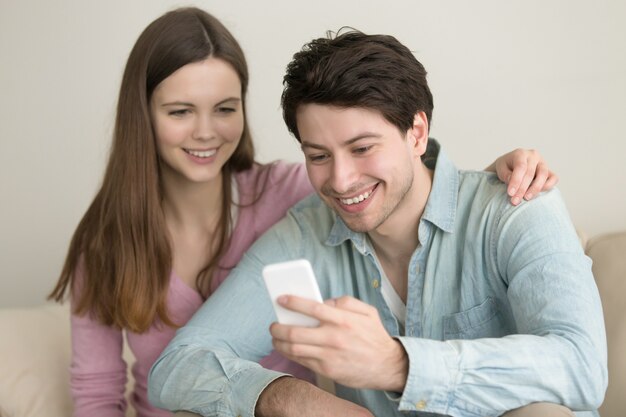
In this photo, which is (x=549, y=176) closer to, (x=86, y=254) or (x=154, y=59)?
(x=154, y=59)

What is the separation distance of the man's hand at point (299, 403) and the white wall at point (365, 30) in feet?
3.60

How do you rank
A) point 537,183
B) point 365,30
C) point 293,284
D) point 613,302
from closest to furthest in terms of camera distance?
point 293,284 → point 537,183 → point 613,302 → point 365,30

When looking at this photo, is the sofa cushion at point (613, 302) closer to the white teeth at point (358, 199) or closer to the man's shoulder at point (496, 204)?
the man's shoulder at point (496, 204)

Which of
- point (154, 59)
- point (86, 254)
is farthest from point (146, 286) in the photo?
point (154, 59)

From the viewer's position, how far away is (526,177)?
166 cm

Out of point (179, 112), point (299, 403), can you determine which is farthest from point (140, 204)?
point (299, 403)

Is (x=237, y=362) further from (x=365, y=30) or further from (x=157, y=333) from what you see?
(x=365, y=30)

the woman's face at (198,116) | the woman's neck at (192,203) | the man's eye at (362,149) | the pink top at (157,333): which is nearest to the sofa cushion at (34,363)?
the pink top at (157,333)

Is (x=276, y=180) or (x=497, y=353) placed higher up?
(x=276, y=180)

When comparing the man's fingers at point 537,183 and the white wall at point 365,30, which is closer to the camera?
the man's fingers at point 537,183

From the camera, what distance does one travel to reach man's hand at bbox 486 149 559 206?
5.37 ft

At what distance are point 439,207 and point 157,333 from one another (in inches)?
32.6

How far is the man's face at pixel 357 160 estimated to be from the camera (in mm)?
1636

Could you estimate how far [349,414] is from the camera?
59.1 inches
